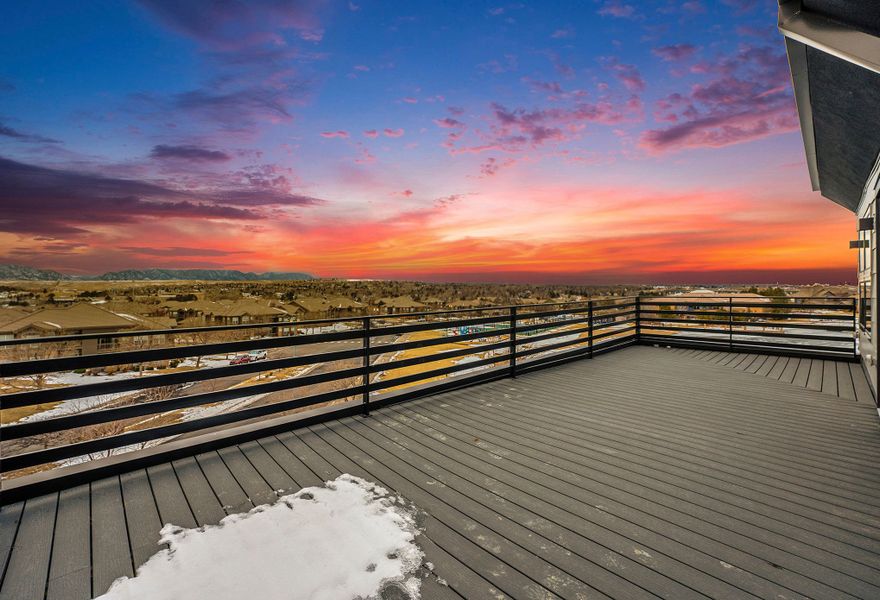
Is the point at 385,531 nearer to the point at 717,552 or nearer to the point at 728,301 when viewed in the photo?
the point at 717,552

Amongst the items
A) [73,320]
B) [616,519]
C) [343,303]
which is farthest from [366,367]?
[343,303]

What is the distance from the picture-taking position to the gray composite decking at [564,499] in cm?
159

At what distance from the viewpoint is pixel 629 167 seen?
10.1 metres

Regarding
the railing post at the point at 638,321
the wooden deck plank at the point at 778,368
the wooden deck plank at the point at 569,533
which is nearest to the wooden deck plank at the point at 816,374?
the wooden deck plank at the point at 778,368

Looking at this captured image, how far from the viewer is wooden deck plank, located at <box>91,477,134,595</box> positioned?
1584 millimetres

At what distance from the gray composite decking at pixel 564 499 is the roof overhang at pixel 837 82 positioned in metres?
2.62

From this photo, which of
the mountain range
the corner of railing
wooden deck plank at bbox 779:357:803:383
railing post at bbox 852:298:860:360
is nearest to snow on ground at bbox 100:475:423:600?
the corner of railing

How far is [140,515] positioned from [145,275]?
47836 mm

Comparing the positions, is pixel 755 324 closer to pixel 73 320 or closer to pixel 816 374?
pixel 816 374

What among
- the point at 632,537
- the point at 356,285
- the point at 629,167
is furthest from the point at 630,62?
the point at 356,285

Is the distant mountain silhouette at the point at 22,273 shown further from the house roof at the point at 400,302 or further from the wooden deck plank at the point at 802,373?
the wooden deck plank at the point at 802,373

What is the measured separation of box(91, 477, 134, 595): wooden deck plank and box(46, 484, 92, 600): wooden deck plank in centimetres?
3

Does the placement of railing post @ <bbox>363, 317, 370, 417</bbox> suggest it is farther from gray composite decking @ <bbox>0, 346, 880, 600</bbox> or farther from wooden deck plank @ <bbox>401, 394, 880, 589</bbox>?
wooden deck plank @ <bbox>401, 394, 880, 589</bbox>

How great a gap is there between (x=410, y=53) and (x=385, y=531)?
32.6 ft
